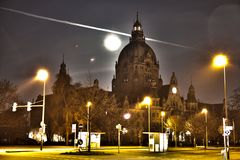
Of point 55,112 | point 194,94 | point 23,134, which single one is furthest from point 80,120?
point 194,94

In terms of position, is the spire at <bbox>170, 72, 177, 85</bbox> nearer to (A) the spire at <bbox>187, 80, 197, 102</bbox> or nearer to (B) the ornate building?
(B) the ornate building

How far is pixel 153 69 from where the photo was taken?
154250mm

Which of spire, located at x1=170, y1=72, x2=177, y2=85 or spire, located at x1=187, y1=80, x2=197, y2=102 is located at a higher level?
spire, located at x1=170, y1=72, x2=177, y2=85

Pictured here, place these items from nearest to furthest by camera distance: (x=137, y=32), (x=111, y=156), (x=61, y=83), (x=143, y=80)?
1. (x=111, y=156)
2. (x=61, y=83)
3. (x=143, y=80)
4. (x=137, y=32)

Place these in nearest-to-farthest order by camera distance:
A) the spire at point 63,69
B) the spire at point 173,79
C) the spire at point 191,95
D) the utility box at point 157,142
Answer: the utility box at point 157,142 → the spire at point 63,69 → the spire at point 173,79 → the spire at point 191,95

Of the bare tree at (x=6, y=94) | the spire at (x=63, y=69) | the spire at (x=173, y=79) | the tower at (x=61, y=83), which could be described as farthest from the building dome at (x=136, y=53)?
the bare tree at (x=6, y=94)

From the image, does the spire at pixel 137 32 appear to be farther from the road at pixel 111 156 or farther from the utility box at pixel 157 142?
the road at pixel 111 156

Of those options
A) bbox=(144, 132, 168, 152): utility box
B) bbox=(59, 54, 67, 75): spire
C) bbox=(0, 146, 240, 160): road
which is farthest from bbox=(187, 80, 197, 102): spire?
bbox=(0, 146, 240, 160): road

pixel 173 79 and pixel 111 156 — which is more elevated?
pixel 173 79

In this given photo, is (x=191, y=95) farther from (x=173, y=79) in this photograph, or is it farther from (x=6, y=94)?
(x=6, y=94)

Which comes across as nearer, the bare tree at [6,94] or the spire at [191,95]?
the bare tree at [6,94]

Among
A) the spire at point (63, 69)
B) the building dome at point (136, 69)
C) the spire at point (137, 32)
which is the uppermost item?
the spire at point (137, 32)

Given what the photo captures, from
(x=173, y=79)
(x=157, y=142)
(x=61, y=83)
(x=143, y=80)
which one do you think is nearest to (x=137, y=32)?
(x=143, y=80)

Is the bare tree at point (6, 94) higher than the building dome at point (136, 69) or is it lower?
lower
